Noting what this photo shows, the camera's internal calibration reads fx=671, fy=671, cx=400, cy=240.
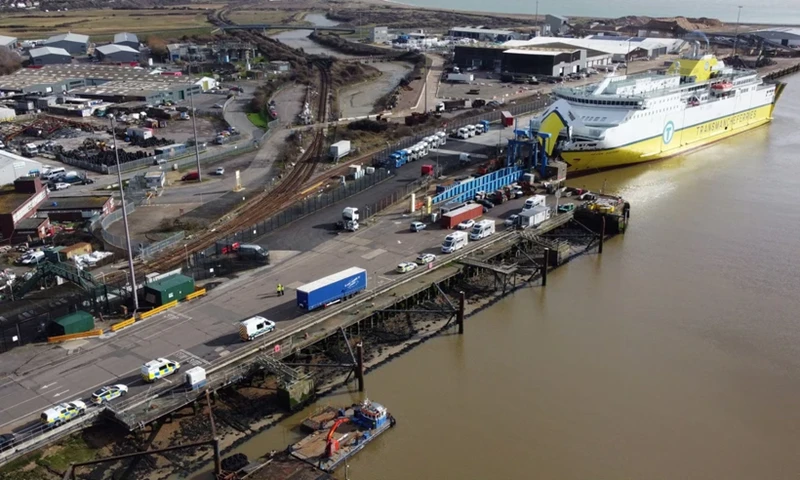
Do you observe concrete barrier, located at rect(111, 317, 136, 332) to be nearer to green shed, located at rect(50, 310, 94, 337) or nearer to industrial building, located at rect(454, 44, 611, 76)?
green shed, located at rect(50, 310, 94, 337)

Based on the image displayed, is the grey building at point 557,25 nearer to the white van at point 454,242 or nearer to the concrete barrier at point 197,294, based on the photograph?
the white van at point 454,242

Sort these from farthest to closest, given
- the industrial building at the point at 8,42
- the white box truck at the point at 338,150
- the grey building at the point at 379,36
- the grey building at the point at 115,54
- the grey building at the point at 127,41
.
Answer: the grey building at the point at 379,36 → the grey building at the point at 127,41 → the industrial building at the point at 8,42 → the grey building at the point at 115,54 → the white box truck at the point at 338,150

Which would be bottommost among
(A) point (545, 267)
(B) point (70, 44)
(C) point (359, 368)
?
(C) point (359, 368)

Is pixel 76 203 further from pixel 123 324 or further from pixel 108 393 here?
pixel 108 393

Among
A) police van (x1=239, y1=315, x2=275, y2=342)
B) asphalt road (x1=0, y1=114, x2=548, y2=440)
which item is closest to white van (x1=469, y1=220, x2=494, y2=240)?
asphalt road (x1=0, y1=114, x2=548, y2=440)

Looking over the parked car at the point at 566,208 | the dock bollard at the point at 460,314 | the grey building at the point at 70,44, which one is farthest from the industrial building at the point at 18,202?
the grey building at the point at 70,44

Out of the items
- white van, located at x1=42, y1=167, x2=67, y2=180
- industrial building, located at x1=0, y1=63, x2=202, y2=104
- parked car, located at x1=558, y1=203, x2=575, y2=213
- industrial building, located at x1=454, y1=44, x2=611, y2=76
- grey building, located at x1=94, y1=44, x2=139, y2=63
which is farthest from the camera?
grey building, located at x1=94, y1=44, x2=139, y2=63

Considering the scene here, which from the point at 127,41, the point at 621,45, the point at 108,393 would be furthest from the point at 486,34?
the point at 108,393
